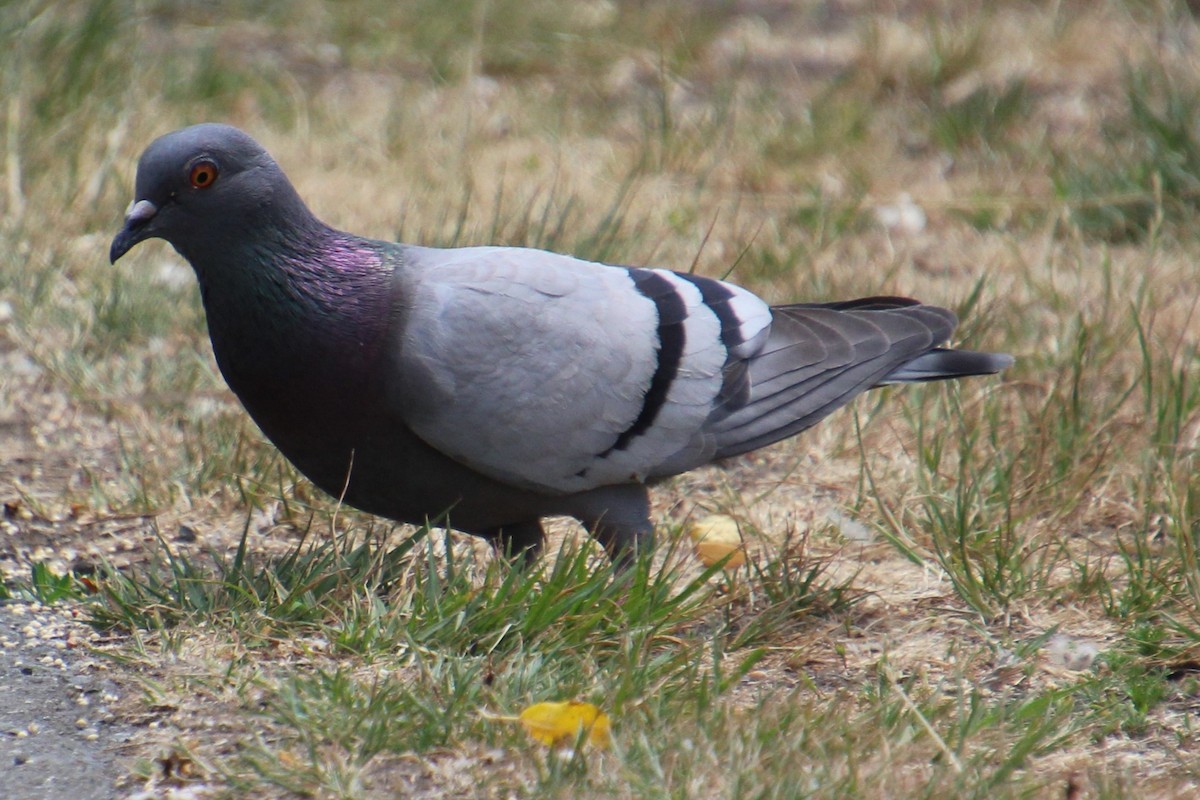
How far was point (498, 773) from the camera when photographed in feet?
7.79

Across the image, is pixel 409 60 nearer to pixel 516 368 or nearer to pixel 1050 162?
pixel 1050 162

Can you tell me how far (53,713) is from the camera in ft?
8.53

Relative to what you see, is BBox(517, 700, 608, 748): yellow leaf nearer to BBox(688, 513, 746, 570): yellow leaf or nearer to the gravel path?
the gravel path

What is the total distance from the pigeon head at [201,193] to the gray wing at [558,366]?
334mm

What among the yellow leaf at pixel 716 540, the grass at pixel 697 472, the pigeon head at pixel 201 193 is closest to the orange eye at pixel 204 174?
the pigeon head at pixel 201 193

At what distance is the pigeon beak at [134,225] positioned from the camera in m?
2.91

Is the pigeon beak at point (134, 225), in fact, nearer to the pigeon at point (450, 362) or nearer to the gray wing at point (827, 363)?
the pigeon at point (450, 362)

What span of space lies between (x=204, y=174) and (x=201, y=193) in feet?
0.12

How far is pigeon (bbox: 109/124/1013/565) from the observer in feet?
9.46

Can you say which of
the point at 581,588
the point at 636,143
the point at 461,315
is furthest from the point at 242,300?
the point at 636,143

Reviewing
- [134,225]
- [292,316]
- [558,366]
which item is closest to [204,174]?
[134,225]

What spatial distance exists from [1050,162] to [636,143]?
1.64 m

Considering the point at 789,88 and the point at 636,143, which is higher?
the point at 789,88

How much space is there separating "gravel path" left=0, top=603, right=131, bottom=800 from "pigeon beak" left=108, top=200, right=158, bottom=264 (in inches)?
28.9
